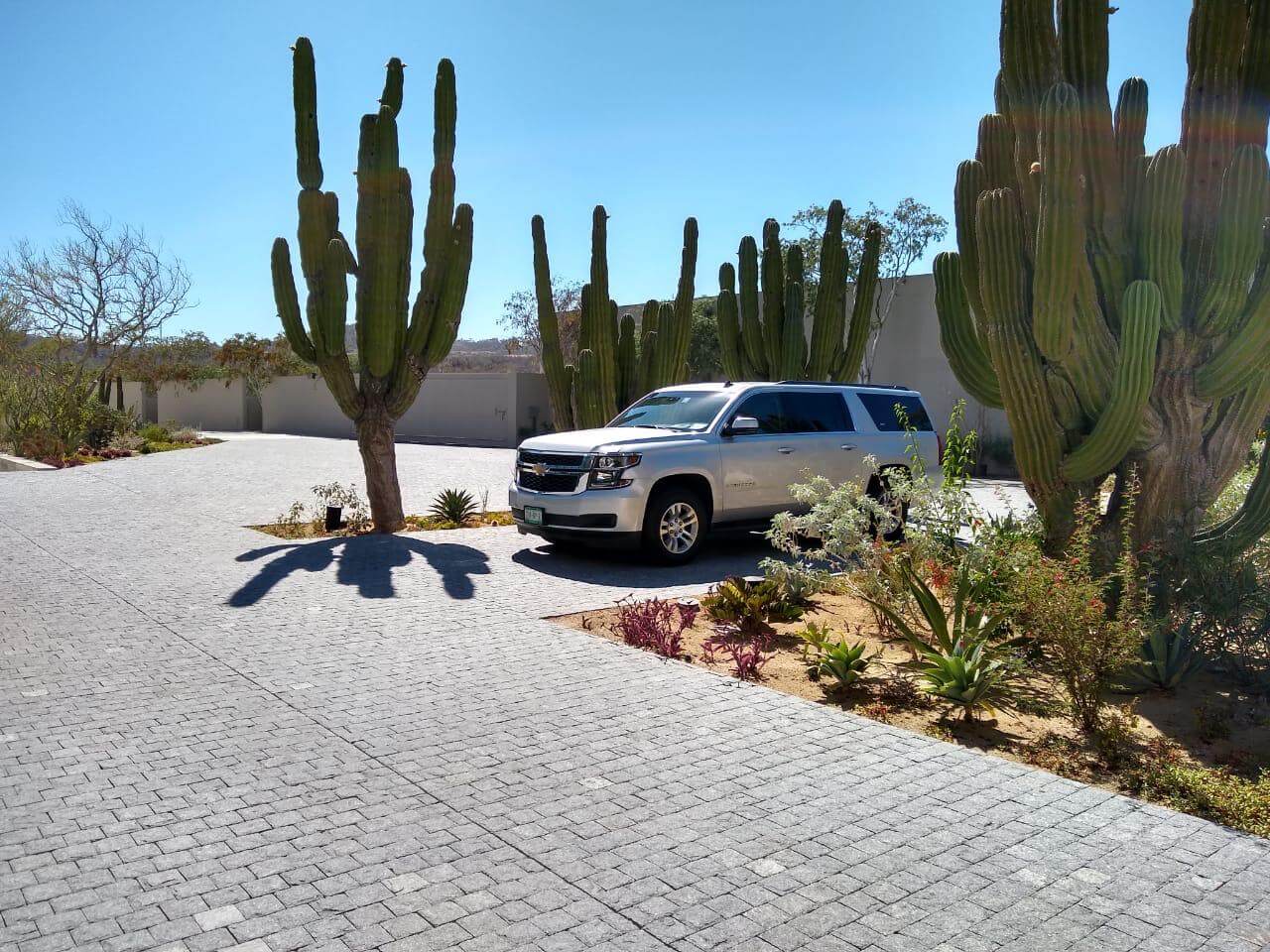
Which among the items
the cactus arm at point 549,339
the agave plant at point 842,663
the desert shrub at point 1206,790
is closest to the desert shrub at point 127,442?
the cactus arm at point 549,339

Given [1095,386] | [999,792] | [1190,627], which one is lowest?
[999,792]

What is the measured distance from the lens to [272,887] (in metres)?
3.75

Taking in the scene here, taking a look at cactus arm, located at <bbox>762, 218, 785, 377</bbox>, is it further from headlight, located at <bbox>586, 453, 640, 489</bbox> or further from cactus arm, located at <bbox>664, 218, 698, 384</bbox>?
headlight, located at <bbox>586, 453, 640, 489</bbox>

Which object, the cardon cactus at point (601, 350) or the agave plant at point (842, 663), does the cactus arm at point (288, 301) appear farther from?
the agave plant at point (842, 663)

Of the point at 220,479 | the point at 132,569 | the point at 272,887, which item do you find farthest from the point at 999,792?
the point at 220,479

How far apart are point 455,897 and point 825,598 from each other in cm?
622

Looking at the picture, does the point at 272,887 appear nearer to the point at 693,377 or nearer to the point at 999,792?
the point at 999,792

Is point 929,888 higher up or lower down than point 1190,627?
lower down

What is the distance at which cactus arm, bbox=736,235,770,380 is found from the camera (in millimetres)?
19250

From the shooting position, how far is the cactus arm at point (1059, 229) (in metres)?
7.15

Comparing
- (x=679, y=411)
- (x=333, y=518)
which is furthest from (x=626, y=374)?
(x=333, y=518)

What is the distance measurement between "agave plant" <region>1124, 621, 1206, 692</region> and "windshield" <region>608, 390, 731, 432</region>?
234 inches

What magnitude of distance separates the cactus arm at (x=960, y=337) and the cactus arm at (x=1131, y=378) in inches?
→ 66.1

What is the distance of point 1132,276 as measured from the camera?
7535 millimetres
